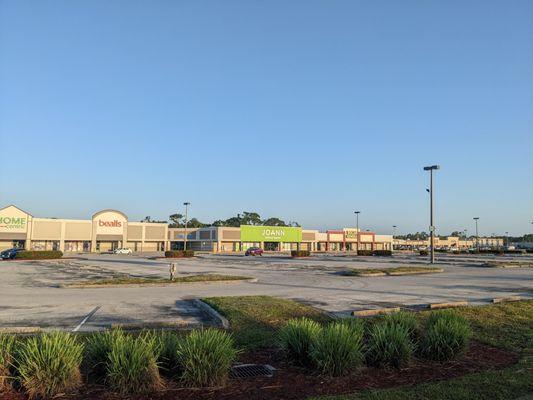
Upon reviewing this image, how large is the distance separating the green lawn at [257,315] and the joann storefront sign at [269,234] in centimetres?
8759

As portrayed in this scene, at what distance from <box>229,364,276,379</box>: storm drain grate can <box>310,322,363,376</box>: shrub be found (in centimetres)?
66

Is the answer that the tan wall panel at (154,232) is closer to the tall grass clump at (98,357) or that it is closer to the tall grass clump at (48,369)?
the tall grass clump at (98,357)

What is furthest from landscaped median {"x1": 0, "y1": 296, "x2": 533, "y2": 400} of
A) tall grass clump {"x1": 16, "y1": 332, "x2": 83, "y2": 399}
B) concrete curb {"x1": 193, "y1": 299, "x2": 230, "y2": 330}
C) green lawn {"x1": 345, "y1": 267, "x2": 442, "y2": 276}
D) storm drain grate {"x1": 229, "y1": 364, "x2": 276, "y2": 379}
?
green lawn {"x1": 345, "y1": 267, "x2": 442, "y2": 276}

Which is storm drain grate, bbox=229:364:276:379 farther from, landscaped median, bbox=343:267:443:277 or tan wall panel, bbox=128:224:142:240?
tan wall panel, bbox=128:224:142:240

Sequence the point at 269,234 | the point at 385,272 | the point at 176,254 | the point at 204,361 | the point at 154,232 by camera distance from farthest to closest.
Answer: the point at 269,234 → the point at 154,232 → the point at 176,254 → the point at 385,272 → the point at 204,361

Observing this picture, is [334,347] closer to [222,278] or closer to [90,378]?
[90,378]

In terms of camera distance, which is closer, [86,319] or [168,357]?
[168,357]

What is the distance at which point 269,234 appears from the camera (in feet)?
340

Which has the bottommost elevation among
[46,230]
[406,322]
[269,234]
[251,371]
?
[251,371]

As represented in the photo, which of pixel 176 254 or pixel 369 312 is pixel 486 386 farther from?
pixel 176 254

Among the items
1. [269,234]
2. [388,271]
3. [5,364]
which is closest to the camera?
[5,364]

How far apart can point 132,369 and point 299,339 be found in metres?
2.47

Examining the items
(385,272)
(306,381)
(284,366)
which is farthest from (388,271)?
(306,381)

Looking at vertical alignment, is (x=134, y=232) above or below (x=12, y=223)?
below
